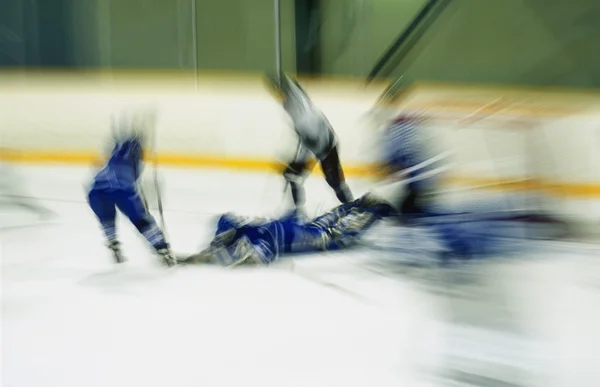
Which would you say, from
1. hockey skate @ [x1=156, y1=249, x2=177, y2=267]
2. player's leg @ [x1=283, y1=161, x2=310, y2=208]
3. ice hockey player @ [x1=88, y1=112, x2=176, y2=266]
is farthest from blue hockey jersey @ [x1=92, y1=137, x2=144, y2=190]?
player's leg @ [x1=283, y1=161, x2=310, y2=208]

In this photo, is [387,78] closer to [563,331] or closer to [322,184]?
[322,184]

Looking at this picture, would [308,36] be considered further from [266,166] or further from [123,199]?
[123,199]

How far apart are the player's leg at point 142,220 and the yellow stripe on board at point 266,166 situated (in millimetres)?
121

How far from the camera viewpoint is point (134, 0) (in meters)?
1.29

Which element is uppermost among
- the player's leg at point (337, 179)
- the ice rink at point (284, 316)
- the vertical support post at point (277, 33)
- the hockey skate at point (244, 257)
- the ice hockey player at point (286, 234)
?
the vertical support post at point (277, 33)

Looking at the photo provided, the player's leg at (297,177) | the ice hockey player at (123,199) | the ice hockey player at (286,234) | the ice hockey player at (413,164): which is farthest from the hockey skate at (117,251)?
the ice hockey player at (413,164)

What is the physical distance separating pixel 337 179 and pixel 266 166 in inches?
6.6

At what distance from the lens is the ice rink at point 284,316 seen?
66 centimetres

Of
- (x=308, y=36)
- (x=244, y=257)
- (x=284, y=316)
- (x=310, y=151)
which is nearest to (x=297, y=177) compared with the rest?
(x=310, y=151)

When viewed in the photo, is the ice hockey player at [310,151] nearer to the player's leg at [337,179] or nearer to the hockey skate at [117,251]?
the player's leg at [337,179]

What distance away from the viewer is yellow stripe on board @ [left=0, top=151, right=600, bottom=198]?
2.88 ft

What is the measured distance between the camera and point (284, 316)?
764 mm

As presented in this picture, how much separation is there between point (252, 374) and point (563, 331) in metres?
0.42

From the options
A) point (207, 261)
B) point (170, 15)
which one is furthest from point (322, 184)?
point (170, 15)
